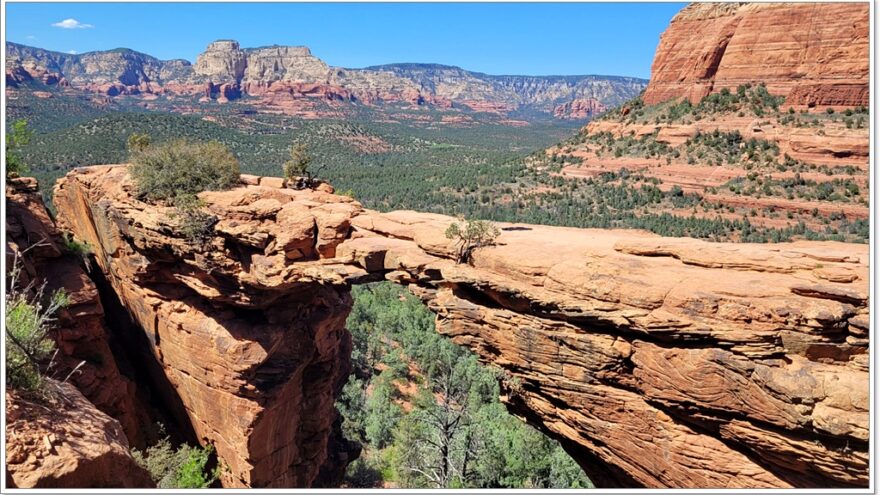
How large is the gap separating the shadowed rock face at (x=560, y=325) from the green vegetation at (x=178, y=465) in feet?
1.96

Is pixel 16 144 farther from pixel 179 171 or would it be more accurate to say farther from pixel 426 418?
pixel 426 418

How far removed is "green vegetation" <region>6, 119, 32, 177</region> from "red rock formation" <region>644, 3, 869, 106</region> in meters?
58.6

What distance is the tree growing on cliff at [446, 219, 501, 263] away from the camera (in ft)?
33.1

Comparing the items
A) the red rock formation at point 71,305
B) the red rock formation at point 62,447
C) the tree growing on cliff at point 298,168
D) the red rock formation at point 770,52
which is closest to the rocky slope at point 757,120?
the red rock formation at point 770,52

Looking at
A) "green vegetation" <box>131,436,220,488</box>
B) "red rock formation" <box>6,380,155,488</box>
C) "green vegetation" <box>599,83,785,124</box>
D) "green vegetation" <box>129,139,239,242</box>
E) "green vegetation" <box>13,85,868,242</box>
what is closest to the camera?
"red rock formation" <box>6,380,155,488</box>

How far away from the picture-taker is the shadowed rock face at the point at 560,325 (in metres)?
6.94

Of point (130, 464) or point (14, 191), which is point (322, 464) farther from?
point (14, 191)

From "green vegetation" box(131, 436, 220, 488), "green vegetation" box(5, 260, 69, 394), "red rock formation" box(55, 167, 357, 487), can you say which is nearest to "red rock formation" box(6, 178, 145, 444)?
"green vegetation" box(131, 436, 220, 488)

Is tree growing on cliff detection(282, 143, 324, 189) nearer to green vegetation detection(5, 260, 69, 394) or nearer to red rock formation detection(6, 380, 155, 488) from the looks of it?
green vegetation detection(5, 260, 69, 394)

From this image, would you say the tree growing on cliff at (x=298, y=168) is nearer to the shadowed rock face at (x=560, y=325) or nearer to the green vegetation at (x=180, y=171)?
the shadowed rock face at (x=560, y=325)

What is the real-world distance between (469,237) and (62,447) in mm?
7321

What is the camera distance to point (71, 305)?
1239cm

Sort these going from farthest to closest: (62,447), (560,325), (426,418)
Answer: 1. (426,418)
2. (560,325)
3. (62,447)

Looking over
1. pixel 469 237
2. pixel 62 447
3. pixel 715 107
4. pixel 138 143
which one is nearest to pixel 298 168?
pixel 138 143
